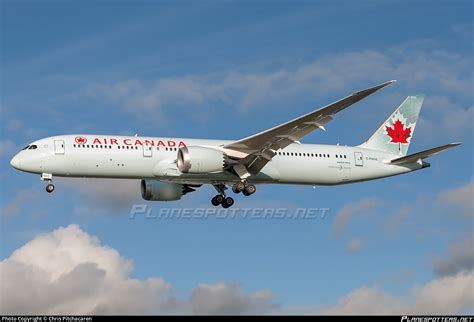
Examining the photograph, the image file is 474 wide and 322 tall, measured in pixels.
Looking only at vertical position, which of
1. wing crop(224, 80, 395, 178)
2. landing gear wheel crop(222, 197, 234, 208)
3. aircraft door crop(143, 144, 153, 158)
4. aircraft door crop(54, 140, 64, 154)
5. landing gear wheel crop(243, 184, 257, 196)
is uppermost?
aircraft door crop(54, 140, 64, 154)

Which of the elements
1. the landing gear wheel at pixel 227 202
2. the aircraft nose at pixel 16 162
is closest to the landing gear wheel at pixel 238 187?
the landing gear wheel at pixel 227 202

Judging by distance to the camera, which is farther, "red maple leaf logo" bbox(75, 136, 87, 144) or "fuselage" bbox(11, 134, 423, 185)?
"red maple leaf logo" bbox(75, 136, 87, 144)

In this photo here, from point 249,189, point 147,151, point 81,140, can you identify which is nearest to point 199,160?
point 147,151

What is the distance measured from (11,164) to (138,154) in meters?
6.97

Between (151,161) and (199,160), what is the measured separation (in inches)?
110

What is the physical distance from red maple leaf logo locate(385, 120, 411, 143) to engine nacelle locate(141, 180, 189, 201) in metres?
14.4

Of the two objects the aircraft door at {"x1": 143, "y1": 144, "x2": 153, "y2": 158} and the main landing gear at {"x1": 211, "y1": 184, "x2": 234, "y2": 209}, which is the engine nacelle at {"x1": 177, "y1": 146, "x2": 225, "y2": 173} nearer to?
the aircraft door at {"x1": 143, "y1": 144, "x2": 153, "y2": 158}

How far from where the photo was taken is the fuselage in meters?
45.6

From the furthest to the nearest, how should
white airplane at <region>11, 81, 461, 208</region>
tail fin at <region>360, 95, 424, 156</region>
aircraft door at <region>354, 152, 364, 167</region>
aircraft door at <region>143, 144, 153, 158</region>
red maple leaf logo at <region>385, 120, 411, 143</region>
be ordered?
red maple leaf logo at <region>385, 120, 411, 143</region> → tail fin at <region>360, 95, 424, 156</region> → aircraft door at <region>354, 152, 364, 167</region> → aircraft door at <region>143, 144, 153, 158</region> → white airplane at <region>11, 81, 461, 208</region>

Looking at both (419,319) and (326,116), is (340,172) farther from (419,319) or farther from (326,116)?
(419,319)

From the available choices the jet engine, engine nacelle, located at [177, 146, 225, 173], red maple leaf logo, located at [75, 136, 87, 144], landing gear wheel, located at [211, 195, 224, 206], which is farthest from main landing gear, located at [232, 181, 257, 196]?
red maple leaf logo, located at [75, 136, 87, 144]

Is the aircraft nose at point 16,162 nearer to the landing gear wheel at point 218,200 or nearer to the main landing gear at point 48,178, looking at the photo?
the main landing gear at point 48,178

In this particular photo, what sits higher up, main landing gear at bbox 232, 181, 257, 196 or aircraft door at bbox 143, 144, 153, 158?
aircraft door at bbox 143, 144, 153, 158

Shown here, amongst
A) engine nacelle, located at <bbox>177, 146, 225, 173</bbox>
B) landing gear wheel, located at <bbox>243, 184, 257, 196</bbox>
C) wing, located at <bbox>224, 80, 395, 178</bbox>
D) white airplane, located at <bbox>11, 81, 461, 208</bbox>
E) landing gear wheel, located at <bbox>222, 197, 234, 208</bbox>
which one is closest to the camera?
wing, located at <bbox>224, 80, 395, 178</bbox>
